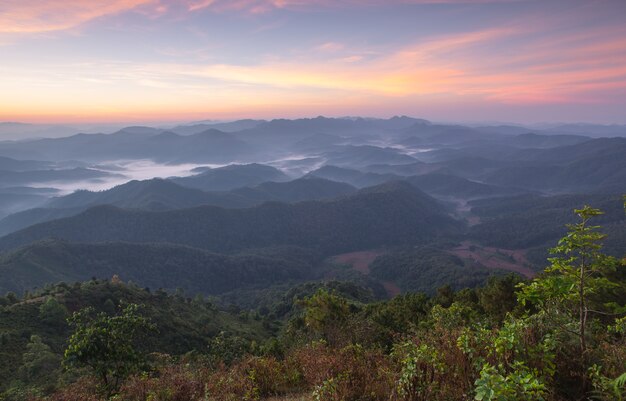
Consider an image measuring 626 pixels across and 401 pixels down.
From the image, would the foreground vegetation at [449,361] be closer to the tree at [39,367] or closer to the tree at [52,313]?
the tree at [39,367]

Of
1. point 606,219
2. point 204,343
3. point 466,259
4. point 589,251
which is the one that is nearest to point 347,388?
point 589,251

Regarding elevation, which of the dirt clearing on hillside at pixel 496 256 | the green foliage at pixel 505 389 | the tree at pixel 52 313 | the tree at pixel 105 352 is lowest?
the dirt clearing on hillside at pixel 496 256

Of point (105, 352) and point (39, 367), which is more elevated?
point (105, 352)

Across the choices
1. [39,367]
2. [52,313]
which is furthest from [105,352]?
[52,313]

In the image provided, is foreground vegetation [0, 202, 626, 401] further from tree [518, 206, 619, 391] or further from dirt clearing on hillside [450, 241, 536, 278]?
dirt clearing on hillside [450, 241, 536, 278]

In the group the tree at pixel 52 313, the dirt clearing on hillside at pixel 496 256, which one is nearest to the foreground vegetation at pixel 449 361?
the tree at pixel 52 313

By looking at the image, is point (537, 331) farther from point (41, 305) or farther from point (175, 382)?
point (41, 305)

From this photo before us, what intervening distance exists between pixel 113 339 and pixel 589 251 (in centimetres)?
1683

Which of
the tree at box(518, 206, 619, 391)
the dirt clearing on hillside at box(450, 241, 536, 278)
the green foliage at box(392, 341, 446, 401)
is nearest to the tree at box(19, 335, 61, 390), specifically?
the green foliage at box(392, 341, 446, 401)

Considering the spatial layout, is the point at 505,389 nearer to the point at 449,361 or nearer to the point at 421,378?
the point at 421,378

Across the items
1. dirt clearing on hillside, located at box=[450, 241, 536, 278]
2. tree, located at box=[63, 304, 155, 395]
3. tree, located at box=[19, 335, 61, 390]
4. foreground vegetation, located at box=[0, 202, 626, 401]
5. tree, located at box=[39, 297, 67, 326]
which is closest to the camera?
foreground vegetation, located at box=[0, 202, 626, 401]

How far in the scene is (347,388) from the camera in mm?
8266

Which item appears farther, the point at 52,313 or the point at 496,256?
the point at 496,256

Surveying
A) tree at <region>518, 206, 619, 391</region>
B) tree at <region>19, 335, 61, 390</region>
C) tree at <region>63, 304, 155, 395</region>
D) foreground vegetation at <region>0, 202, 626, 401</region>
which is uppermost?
tree at <region>518, 206, 619, 391</region>
